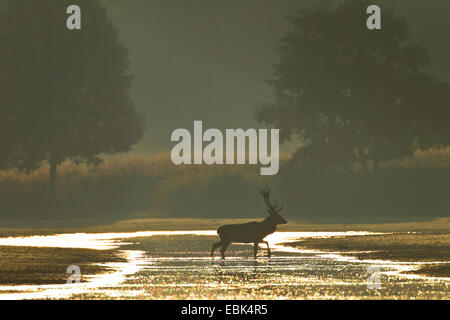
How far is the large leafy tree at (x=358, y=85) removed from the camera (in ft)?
196

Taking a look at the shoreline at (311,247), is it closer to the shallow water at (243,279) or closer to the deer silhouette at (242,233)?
the shallow water at (243,279)

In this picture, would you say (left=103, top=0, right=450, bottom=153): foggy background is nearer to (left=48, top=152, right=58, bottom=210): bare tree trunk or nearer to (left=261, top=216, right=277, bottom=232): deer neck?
(left=48, top=152, right=58, bottom=210): bare tree trunk

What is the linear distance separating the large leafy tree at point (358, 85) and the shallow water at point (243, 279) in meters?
29.9

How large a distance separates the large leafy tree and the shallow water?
98.2 feet

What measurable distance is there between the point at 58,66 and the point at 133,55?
13477 cm

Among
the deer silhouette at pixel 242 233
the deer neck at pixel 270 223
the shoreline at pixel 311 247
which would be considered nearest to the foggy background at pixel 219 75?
the shoreline at pixel 311 247

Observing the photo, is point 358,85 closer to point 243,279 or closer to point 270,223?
point 270,223

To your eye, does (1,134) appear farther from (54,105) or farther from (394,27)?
(394,27)

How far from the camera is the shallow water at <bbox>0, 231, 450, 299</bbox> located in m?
17.4

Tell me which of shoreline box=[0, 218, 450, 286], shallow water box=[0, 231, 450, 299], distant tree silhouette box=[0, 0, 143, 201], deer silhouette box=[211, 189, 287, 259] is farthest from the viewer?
distant tree silhouette box=[0, 0, 143, 201]

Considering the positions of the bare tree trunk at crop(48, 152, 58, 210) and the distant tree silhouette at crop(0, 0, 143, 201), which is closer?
the bare tree trunk at crop(48, 152, 58, 210)

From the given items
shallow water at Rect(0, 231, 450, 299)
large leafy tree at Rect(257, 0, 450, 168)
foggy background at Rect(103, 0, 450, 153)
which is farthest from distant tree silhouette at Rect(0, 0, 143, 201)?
foggy background at Rect(103, 0, 450, 153)

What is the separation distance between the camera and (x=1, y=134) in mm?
61250

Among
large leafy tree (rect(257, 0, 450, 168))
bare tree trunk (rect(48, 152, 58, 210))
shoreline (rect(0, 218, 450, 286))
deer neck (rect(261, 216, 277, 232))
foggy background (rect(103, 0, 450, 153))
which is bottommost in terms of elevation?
shoreline (rect(0, 218, 450, 286))
